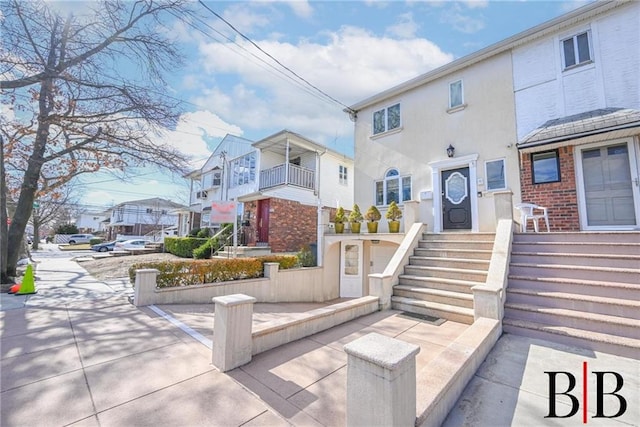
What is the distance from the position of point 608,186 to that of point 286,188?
10831 mm

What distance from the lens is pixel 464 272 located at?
550 cm

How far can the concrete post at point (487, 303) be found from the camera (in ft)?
13.5

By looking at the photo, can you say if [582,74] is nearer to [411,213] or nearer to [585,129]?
[585,129]

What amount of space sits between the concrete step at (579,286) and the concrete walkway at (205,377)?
1.21 metres

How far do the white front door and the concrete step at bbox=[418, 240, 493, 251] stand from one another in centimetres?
360

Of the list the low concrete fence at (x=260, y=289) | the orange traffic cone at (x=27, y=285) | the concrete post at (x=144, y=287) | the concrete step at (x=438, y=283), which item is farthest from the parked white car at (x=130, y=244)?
the concrete step at (x=438, y=283)

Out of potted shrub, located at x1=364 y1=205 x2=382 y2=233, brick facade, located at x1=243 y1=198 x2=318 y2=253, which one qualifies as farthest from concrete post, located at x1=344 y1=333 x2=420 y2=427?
brick facade, located at x1=243 y1=198 x2=318 y2=253

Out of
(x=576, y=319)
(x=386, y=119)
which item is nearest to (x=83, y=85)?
(x=386, y=119)

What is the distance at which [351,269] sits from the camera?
10.6 m

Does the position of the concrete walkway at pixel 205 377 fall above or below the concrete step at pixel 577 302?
below

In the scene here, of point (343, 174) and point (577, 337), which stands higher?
point (343, 174)

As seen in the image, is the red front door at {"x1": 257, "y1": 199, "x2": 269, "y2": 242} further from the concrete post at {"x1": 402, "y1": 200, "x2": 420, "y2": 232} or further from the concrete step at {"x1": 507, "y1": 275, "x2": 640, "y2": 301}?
the concrete step at {"x1": 507, "y1": 275, "x2": 640, "y2": 301}

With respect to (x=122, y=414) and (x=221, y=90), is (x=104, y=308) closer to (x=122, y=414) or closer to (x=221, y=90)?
(x=122, y=414)

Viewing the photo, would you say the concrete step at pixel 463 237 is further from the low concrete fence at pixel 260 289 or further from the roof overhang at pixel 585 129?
the low concrete fence at pixel 260 289
